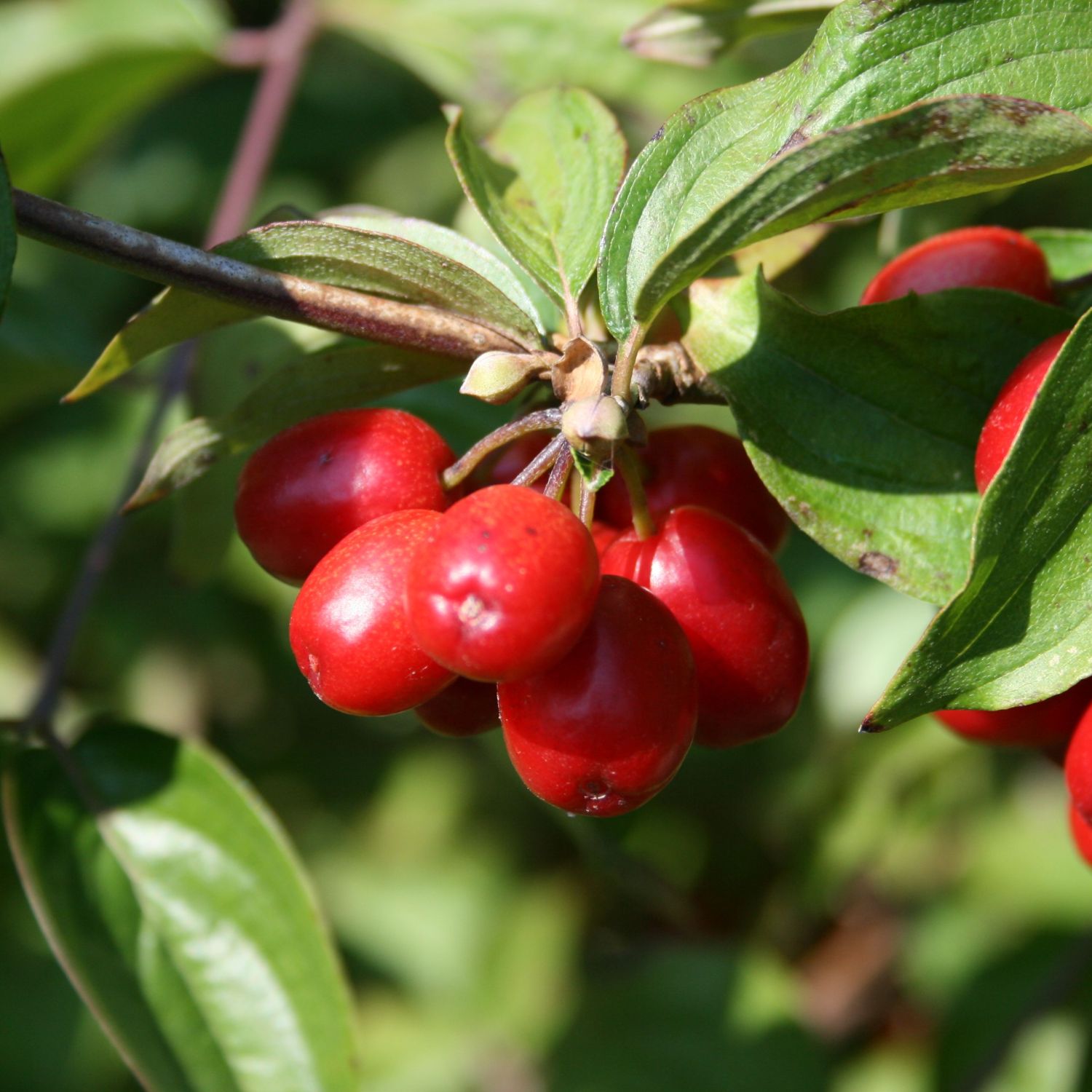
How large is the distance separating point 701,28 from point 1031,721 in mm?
783

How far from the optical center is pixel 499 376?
38.5 inches

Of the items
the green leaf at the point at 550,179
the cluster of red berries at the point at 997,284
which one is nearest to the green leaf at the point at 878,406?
the cluster of red berries at the point at 997,284

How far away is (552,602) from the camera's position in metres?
0.83

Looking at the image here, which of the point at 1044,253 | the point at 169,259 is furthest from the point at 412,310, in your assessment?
the point at 1044,253

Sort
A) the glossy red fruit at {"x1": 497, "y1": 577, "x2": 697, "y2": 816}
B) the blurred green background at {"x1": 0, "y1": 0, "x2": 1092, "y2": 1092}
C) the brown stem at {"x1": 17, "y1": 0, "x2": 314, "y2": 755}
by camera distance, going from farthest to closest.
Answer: the blurred green background at {"x1": 0, "y1": 0, "x2": 1092, "y2": 1092} < the brown stem at {"x1": 17, "y1": 0, "x2": 314, "y2": 755} < the glossy red fruit at {"x1": 497, "y1": 577, "x2": 697, "y2": 816}

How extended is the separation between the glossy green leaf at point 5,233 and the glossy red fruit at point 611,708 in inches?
18.0

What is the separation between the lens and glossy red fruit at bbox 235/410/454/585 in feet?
Result: 3.33

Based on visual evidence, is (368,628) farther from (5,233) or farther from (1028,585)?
(1028,585)

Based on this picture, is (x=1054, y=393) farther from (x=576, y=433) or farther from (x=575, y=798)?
(x=575, y=798)

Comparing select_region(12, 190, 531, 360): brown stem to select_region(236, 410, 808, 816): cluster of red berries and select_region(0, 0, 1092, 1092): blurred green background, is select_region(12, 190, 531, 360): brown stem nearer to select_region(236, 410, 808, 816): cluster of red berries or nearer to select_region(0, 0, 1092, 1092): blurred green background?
select_region(236, 410, 808, 816): cluster of red berries

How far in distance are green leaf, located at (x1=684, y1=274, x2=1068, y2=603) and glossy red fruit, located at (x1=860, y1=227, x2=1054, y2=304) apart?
72 millimetres

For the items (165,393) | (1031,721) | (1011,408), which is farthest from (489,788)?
(1011,408)

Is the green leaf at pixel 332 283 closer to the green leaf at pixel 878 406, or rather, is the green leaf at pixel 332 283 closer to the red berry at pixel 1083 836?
the green leaf at pixel 878 406

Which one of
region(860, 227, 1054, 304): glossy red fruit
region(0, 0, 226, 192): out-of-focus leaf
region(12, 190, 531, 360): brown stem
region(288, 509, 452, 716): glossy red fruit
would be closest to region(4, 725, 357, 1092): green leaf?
region(288, 509, 452, 716): glossy red fruit
